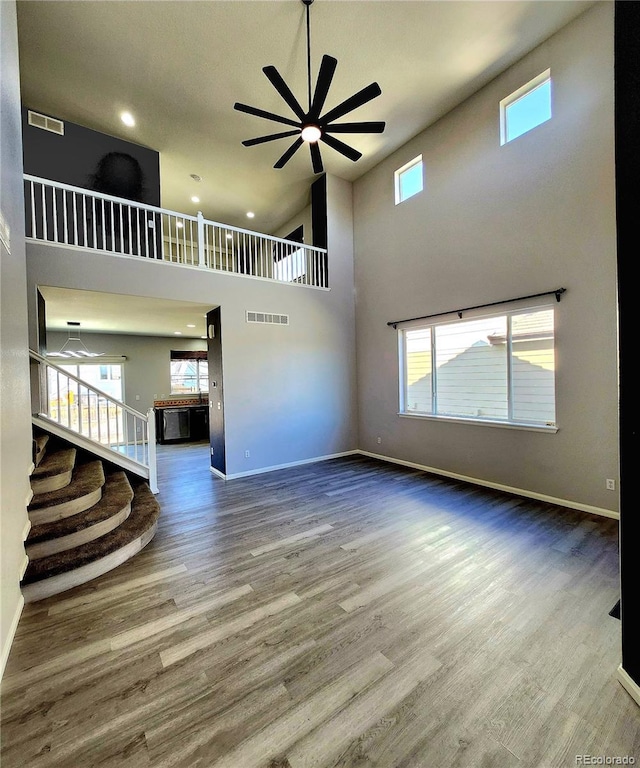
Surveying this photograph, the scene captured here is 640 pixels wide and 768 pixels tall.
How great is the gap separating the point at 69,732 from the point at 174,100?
6449 mm

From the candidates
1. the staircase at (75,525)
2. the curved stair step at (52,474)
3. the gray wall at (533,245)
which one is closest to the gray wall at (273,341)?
the gray wall at (533,245)

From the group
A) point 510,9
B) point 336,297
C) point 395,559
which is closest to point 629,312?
point 395,559

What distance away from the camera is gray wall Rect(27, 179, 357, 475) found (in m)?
4.18

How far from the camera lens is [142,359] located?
8.82m

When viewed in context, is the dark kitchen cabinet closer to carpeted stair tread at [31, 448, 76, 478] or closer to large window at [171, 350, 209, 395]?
large window at [171, 350, 209, 395]

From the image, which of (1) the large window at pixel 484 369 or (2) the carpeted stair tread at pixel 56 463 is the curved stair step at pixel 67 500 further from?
(1) the large window at pixel 484 369

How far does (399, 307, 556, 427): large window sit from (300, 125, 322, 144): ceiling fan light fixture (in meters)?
3.01

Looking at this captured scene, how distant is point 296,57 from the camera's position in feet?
12.8

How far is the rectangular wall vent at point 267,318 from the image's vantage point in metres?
5.25

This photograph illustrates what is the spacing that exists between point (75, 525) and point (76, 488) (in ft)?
1.65

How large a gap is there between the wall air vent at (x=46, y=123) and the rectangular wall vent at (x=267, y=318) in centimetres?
388

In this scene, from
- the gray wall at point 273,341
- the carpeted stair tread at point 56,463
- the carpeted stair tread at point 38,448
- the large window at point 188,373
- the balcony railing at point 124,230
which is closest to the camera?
the carpeted stair tread at point 56,463

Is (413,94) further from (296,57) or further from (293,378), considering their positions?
(293,378)

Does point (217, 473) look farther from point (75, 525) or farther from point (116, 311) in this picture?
point (116, 311)
